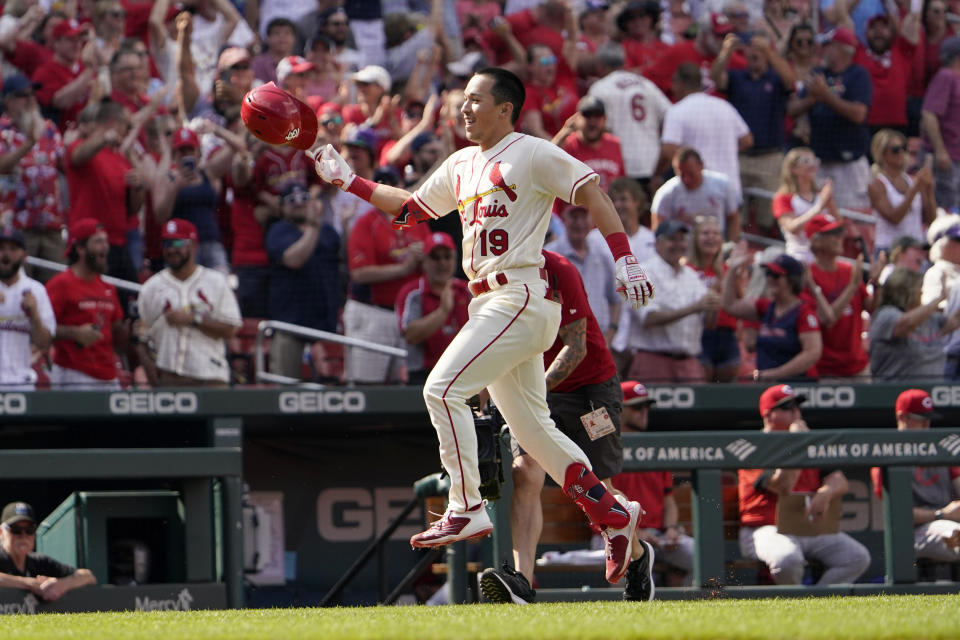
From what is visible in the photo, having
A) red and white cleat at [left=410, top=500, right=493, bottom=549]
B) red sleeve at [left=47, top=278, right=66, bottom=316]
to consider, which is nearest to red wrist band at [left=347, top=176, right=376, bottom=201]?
red and white cleat at [left=410, top=500, right=493, bottom=549]

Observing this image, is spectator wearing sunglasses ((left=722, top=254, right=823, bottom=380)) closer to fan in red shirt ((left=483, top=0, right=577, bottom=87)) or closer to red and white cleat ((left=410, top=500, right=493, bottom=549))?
fan in red shirt ((left=483, top=0, right=577, bottom=87))

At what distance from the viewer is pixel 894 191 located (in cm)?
1211

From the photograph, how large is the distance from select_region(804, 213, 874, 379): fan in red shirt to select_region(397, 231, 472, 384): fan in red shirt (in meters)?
2.47

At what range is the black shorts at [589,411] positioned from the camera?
266 inches

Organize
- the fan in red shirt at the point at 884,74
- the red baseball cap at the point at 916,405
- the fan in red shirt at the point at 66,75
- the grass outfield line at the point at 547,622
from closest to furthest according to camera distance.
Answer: the grass outfield line at the point at 547,622 < the red baseball cap at the point at 916,405 < the fan in red shirt at the point at 66,75 < the fan in red shirt at the point at 884,74

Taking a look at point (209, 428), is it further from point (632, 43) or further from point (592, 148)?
point (632, 43)

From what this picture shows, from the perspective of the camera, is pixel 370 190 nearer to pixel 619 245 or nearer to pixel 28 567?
pixel 619 245

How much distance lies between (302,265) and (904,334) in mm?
3986

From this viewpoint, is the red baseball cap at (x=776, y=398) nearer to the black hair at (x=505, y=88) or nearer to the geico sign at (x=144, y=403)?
the black hair at (x=505, y=88)

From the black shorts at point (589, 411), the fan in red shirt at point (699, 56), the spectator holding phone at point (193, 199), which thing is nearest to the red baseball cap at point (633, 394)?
the black shorts at point (589, 411)

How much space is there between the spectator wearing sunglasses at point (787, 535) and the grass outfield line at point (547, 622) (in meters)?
2.35

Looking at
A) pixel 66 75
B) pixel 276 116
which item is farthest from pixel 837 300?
pixel 66 75

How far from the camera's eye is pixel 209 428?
356 inches

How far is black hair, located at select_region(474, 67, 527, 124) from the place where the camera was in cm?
601
